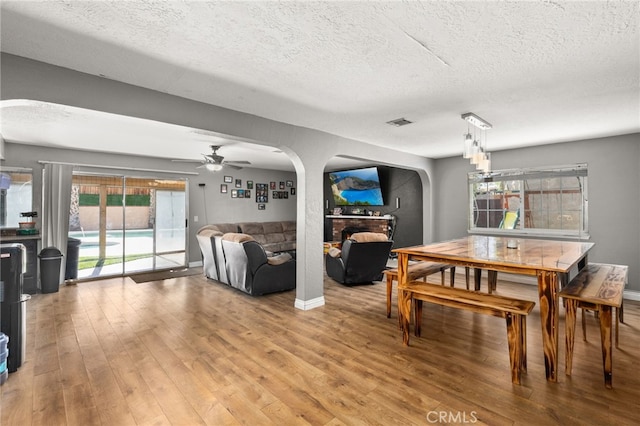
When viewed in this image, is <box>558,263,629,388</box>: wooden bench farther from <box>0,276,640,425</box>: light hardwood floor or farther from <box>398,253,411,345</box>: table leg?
<box>398,253,411,345</box>: table leg

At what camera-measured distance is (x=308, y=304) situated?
13.3 ft

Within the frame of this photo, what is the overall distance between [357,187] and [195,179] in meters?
4.09

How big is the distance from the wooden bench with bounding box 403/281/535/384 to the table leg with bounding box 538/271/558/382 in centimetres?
12

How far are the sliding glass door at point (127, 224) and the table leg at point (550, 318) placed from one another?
674cm

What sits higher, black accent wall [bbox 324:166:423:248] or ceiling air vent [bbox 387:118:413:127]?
ceiling air vent [bbox 387:118:413:127]

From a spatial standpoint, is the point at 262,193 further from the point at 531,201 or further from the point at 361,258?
the point at 531,201

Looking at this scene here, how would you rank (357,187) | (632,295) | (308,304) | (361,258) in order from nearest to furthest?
(308,304) < (632,295) < (361,258) < (357,187)

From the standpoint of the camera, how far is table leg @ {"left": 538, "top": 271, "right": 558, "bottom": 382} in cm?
232

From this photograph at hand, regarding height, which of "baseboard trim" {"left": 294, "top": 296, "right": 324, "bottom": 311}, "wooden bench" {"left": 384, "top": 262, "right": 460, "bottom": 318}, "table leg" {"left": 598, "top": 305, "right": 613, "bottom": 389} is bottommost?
"baseboard trim" {"left": 294, "top": 296, "right": 324, "bottom": 311}

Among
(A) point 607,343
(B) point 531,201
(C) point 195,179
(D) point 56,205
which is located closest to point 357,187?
(B) point 531,201

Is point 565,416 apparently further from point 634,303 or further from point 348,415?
point 634,303

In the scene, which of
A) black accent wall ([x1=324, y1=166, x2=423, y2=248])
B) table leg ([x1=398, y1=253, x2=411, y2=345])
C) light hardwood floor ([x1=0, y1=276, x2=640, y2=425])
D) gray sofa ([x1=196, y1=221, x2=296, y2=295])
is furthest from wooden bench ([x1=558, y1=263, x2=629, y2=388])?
black accent wall ([x1=324, y1=166, x2=423, y2=248])

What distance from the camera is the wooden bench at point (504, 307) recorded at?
7.72ft

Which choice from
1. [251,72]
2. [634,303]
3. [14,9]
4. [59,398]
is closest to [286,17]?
[251,72]
